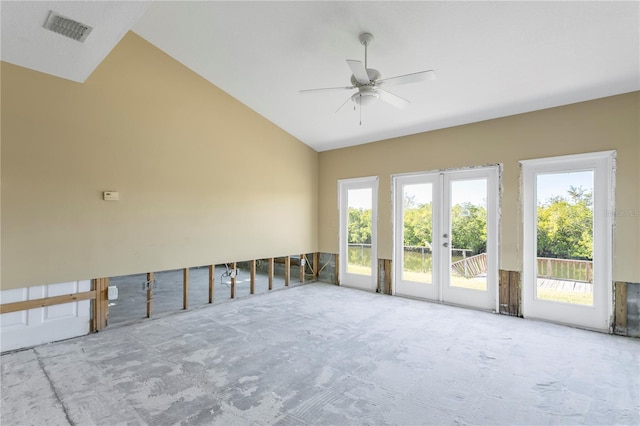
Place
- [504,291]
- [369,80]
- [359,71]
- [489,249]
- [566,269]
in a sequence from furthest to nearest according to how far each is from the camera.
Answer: [489,249], [504,291], [566,269], [369,80], [359,71]

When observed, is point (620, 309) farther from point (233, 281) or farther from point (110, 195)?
point (110, 195)

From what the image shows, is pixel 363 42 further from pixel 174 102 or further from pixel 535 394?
pixel 535 394

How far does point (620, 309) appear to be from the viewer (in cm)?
360

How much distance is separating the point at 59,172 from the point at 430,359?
440 cm

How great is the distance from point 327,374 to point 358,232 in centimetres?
364

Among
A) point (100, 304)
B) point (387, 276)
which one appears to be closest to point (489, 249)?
point (387, 276)

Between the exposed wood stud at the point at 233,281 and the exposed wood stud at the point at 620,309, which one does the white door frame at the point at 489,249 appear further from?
the exposed wood stud at the point at 233,281

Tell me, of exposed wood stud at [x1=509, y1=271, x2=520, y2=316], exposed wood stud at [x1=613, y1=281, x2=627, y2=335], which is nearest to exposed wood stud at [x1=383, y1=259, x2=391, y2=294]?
exposed wood stud at [x1=509, y1=271, x2=520, y2=316]

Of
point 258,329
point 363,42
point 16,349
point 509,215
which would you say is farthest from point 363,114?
point 16,349

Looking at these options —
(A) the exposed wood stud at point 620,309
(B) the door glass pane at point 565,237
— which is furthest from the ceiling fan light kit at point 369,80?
(A) the exposed wood stud at point 620,309

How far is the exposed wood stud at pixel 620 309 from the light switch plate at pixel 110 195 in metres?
6.13

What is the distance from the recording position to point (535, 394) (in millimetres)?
2371

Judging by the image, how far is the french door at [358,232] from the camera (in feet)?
19.2

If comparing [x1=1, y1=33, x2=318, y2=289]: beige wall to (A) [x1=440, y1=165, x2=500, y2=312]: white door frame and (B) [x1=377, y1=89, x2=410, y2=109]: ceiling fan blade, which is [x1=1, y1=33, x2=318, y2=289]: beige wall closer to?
(B) [x1=377, y1=89, x2=410, y2=109]: ceiling fan blade
